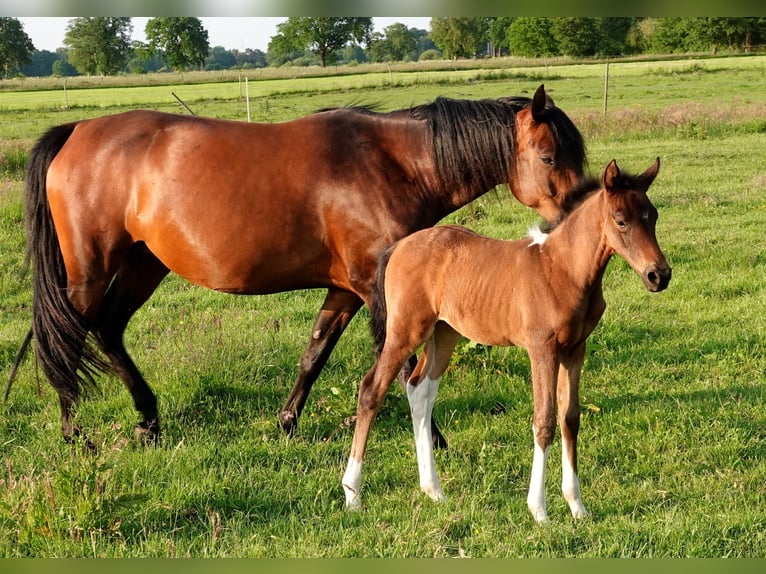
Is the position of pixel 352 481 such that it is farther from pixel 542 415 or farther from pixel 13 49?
pixel 13 49

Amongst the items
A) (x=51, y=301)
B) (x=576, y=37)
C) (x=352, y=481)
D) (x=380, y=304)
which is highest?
(x=576, y=37)

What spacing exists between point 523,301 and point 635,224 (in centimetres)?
69

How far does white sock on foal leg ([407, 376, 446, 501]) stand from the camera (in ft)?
13.9

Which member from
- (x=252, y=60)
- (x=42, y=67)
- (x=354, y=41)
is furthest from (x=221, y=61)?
(x=354, y=41)

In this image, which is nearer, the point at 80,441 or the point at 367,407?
the point at 367,407

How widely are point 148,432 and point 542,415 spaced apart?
260cm

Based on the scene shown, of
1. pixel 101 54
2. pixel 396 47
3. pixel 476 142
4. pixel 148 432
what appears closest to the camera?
pixel 476 142

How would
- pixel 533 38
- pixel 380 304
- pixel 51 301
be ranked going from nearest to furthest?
pixel 380 304, pixel 51 301, pixel 533 38

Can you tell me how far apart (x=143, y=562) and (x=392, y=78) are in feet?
127

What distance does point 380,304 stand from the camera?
454 centimetres

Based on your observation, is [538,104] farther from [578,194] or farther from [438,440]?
[438,440]

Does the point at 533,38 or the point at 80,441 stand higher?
the point at 533,38

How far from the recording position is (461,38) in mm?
55281

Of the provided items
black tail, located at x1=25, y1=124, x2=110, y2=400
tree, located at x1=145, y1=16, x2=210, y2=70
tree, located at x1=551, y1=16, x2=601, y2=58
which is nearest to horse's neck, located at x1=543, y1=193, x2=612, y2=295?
black tail, located at x1=25, y1=124, x2=110, y2=400
